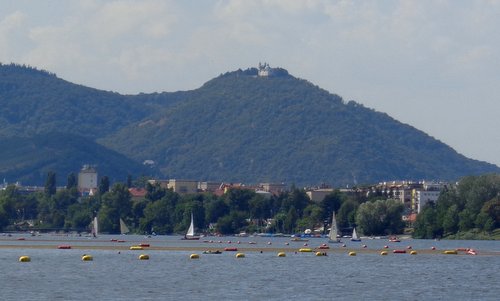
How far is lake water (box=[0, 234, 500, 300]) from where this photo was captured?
3393 inches

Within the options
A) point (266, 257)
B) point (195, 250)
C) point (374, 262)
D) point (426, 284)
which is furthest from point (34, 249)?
point (426, 284)

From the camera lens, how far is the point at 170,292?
86938 millimetres

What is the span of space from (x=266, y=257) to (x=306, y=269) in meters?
22.6

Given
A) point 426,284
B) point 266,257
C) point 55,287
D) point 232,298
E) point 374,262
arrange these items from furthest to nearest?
point 266,257, point 374,262, point 426,284, point 55,287, point 232,298

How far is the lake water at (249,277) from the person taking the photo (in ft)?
283

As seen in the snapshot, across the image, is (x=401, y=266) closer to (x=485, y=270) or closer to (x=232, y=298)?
(x=485, y=270)

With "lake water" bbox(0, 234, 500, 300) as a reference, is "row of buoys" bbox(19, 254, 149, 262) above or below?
above

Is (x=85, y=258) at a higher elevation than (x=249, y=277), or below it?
higher

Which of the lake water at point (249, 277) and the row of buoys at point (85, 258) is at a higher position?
the row of buoys at point (85, 258)

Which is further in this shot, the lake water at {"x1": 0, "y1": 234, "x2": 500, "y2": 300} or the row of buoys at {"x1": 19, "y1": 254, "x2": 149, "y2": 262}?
the row of buoys at {"x1": 19, "y1": 254, "x2": 149, "y2": 262}

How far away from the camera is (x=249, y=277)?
101250 millimetres

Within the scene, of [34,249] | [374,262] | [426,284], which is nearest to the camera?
[426,284]

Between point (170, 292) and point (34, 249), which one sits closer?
point (170, 292)

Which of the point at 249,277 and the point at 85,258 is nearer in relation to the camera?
the point at 249,277
